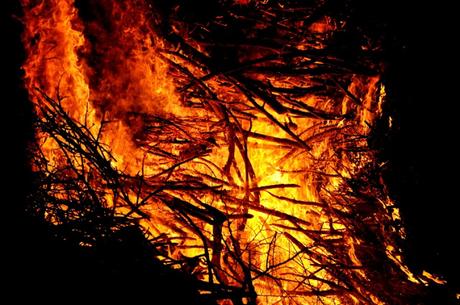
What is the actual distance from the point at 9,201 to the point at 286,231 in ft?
7.24

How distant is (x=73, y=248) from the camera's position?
6.41 feet

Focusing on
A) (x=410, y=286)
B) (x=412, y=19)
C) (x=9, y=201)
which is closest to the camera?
(x=412, y=19)

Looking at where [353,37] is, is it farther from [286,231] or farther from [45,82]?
[45,82]

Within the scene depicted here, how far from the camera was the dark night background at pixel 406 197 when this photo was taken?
1.74m

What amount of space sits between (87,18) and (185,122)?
121 centimetres

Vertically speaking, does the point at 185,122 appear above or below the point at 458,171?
above

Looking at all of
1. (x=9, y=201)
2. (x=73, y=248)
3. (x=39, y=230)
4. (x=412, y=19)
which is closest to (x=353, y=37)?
(x=412, y=19)

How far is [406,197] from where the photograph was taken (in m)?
1.84

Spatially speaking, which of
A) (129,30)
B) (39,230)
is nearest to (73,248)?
(39,230)

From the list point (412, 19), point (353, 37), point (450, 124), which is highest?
point (353, 37)

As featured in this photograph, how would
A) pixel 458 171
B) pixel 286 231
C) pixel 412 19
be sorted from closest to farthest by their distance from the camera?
pixel 458 171 < pixel 412 19 < pixel 286 231

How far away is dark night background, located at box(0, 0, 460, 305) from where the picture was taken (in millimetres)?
1743

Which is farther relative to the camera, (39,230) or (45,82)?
(45,82)

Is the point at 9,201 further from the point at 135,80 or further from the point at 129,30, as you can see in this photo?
the point at 129,30
